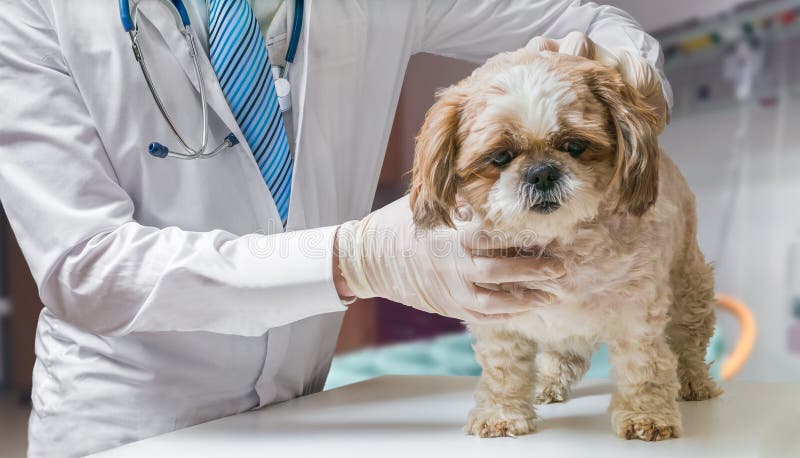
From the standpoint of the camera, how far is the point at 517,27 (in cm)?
101

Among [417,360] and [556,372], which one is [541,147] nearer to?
[556,372]

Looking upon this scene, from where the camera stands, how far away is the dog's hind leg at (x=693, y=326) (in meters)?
1.03

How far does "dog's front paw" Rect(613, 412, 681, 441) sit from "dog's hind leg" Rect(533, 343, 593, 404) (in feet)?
0.53

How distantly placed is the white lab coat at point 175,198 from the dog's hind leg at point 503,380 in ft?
0.73

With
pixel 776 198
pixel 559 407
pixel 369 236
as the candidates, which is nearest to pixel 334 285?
pixel 369 236

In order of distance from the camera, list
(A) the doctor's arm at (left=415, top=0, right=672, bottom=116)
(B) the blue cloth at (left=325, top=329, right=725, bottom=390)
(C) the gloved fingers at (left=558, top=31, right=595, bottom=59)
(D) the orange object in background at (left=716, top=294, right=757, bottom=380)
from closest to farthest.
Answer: (C) the gloved fingers at (left=558, top=31, right=595, bottom=59)
(A) the doctor's arm at (left=415, top=0, right=672, bottom=116)
(B) the blue cloth at (left=325, top=329, right=725, bottom=390)
(D) the orange object in background at (left=716, top=294, right=757, bottom=380)

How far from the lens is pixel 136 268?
91 centimetres

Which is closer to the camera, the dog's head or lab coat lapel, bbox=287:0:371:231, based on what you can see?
the dog's head

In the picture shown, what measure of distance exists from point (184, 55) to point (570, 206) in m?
0.54

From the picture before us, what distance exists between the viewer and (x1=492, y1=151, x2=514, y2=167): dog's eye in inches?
30.9

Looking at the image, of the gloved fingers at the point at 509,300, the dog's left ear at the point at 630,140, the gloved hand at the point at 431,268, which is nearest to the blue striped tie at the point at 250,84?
the gloved hand at the point at 431,268

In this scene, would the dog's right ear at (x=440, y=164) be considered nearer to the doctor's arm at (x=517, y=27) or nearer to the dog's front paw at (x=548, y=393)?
the doctor's arm at (x=517, y=27)

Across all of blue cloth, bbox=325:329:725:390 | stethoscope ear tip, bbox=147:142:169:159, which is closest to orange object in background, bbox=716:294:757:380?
blue cloth, bbox=325:329:725:390

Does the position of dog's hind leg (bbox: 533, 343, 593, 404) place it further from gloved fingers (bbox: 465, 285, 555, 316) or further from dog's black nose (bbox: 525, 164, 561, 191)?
dog's black nose (bbox: 525, 164, 561, 191)
